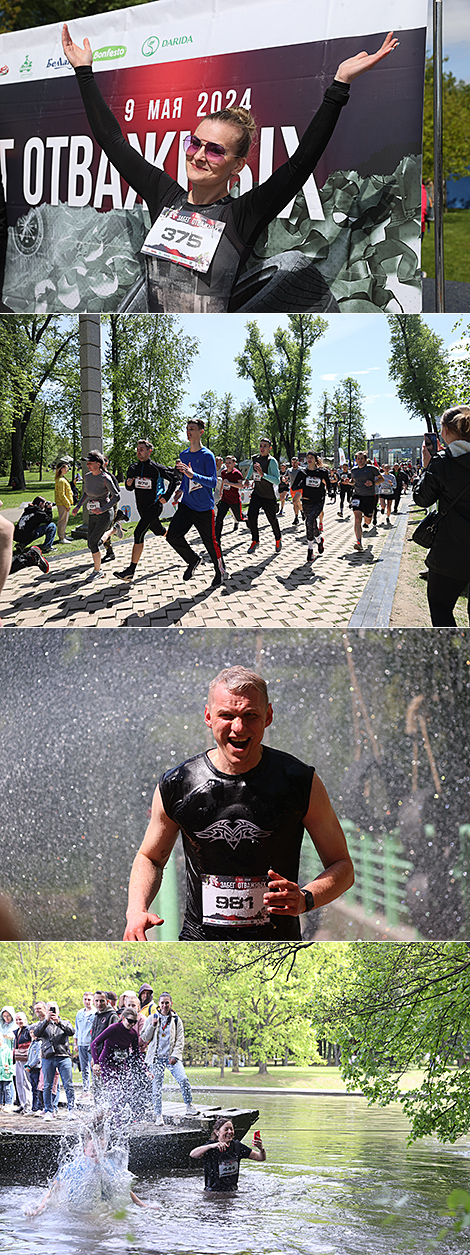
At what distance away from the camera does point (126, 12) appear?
6719mm

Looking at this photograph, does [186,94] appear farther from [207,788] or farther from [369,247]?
[207,788]

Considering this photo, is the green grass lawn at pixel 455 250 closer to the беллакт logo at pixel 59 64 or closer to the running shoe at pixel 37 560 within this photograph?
the беллакт logo at pixel 59 64

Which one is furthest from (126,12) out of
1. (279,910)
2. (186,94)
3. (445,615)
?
(279,910)

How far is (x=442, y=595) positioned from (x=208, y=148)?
3698 millimetres

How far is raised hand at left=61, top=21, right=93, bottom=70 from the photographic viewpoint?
668cm

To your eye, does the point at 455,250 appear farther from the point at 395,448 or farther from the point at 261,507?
the point at 261,507

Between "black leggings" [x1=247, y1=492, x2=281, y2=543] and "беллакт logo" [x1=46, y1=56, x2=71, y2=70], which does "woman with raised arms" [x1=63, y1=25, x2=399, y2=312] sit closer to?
"беллакт logo" [x1=46, y1=56, x2=71, y2=70]

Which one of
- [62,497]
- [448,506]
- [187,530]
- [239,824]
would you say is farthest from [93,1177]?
[448,506]

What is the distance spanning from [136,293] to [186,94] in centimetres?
133

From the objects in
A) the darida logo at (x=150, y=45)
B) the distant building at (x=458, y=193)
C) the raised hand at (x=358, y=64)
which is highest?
the distant building at (x=458, y=193)

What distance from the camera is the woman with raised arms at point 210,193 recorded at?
586 centimetres

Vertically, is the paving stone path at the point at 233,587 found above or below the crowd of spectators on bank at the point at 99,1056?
above

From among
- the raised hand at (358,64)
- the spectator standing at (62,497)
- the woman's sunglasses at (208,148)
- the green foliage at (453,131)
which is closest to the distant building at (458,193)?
the green foliage at (453,131)

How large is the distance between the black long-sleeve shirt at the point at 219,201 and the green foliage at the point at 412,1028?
12.4 feet
